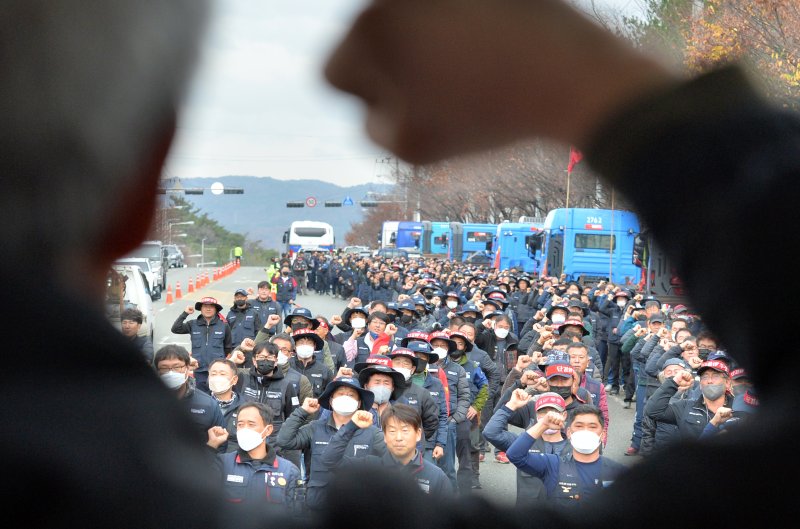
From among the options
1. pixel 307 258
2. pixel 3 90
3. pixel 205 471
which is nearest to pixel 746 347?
pixel 205 471

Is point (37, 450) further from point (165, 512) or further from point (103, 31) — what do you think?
point (103, 31)

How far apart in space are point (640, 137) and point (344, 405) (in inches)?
274

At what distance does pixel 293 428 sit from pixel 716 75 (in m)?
7.76

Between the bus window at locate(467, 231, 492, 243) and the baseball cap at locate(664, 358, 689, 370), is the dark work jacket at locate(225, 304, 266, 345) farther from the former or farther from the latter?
the baseball cap at locate(664, 358, 689, 370)

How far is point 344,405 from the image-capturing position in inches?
294

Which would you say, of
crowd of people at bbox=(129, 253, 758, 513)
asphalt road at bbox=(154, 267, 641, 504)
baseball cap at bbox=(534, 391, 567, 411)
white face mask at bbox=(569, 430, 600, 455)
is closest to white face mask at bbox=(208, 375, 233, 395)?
crowd of people at bbox=(129, 253, 758, 513)

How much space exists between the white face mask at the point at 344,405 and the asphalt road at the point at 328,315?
1.16 m

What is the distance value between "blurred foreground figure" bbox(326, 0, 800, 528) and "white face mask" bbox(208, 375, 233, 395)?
7582 mm

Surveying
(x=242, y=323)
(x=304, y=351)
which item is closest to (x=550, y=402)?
(x=304, y=351)

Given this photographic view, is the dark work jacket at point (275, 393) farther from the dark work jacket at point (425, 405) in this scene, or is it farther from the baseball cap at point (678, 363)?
the baseball cap at point (678, 363)

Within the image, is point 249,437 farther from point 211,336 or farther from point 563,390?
point 211,336

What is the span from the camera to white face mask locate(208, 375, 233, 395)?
805 centimetres

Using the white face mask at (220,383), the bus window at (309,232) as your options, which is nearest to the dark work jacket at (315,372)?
the white face mask at (220,383)

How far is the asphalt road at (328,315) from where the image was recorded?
65 cm
